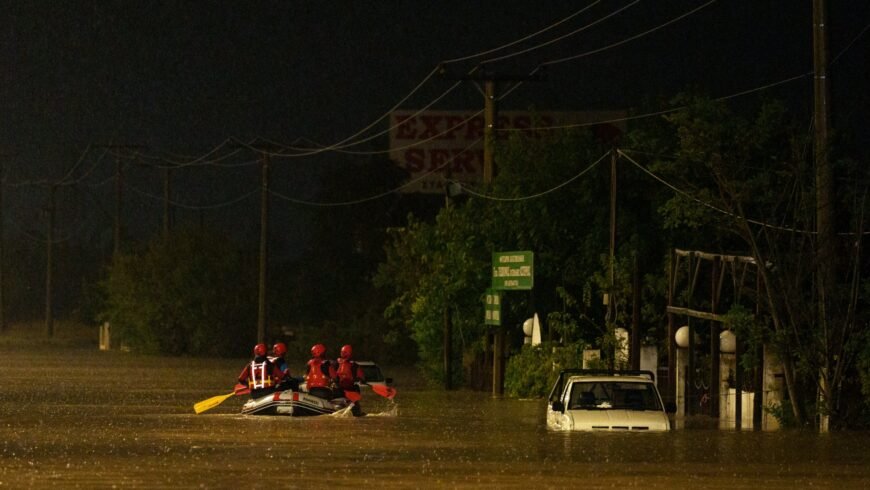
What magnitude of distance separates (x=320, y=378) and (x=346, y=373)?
2.75ft

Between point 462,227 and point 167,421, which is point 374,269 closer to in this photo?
point 462,227

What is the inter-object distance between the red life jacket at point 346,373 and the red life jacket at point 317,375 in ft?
1.28

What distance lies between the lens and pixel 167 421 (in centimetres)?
3372

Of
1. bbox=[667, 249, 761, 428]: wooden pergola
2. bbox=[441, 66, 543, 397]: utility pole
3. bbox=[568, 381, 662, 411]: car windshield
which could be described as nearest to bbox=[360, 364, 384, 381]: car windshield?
bbox=[441, 66, 543, 397]: utility pole

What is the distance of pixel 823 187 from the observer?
3166cm

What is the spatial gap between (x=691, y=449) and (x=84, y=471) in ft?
30.3

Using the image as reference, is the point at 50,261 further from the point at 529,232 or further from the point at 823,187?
the point at 823,187

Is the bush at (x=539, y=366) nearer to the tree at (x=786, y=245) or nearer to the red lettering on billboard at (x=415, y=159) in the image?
the tree at (x=786, y=245)

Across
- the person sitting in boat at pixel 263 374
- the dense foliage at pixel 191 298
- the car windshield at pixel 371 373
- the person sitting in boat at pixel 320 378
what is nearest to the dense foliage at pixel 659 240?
the car windshield at pixel 371 373

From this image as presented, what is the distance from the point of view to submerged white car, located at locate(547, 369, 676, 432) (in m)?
29.0

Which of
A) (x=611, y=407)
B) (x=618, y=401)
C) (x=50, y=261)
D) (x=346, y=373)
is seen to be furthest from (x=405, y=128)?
(x=611, y=407)

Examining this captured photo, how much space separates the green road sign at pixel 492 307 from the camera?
51000mm

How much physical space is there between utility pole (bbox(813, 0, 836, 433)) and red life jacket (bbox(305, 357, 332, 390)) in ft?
31.6

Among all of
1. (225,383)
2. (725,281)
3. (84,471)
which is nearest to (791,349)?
(725,281)
